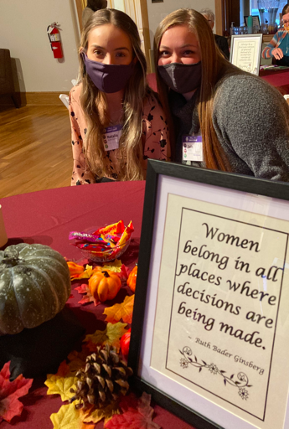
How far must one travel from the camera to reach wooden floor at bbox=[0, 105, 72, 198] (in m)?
3.60

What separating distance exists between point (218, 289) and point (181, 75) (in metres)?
1.03

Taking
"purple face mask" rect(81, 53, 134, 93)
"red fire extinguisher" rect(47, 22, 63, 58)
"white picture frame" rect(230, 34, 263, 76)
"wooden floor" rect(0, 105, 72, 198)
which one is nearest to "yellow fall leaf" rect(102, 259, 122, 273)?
"purple face mask" rect(81, 53, 134, 93)

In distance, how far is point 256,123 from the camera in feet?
3.68

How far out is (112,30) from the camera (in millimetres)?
1505

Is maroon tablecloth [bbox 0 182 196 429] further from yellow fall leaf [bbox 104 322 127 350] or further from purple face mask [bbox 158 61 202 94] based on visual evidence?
purple face mask [bbox 158 61 202 94]

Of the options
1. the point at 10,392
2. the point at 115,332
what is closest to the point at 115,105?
the point at 115,332

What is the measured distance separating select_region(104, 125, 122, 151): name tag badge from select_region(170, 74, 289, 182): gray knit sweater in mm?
628

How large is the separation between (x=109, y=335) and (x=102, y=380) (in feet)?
0.48

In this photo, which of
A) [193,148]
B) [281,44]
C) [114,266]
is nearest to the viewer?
[114,266]

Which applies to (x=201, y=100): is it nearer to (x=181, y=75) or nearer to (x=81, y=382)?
(x=181, y=75)

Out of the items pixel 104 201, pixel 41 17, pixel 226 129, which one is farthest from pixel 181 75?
pixel 41 17

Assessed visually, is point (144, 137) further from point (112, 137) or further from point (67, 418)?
point (67, 418)

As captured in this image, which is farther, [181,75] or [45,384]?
[181,75]

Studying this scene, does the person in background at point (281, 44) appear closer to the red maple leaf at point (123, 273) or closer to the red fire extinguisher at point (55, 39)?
the red maple leaf at point (123, 273)
